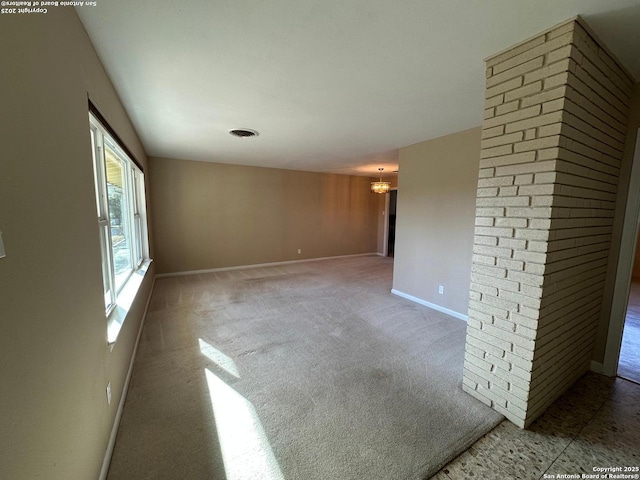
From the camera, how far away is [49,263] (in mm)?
954

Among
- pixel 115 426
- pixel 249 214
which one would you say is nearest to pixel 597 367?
pixel 115 426

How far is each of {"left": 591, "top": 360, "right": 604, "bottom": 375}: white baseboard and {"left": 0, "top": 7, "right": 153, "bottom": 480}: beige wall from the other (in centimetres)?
362

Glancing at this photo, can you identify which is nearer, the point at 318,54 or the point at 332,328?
the point at 318,54

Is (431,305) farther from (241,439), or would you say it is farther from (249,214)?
(249,214)

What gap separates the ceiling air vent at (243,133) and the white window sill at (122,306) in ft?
6.98

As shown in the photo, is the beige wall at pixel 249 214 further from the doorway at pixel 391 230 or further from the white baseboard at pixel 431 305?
the white baseboard at pixel 431 305

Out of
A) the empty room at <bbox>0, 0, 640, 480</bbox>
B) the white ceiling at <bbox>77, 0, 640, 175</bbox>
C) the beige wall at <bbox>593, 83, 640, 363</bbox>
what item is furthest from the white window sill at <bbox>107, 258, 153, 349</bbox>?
the beige wall at <bbox>593, 83, 640, 363</bbox>

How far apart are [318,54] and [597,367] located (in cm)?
343

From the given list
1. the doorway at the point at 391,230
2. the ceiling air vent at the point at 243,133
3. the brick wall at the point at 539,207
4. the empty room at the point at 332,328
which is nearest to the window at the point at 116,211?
the empty room at the point at 332,328

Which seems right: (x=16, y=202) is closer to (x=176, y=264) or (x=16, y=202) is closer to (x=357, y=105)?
(x=357, y=105)

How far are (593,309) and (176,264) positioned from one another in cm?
608

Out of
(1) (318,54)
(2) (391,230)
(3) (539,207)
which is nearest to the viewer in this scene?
(3) (539,207)

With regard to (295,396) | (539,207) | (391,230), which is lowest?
(295,396)

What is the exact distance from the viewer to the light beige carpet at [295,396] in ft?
4.66
